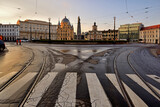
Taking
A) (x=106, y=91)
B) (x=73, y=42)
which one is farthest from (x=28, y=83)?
(x=73, y=42)

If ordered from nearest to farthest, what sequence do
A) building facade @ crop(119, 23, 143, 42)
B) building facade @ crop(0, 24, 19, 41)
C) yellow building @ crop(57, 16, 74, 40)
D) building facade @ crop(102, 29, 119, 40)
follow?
building facade @ crop(119, 23, 143, 42) → yellow building @ crop(57, 16, 74, 40) → building facade @ crop(0, 24, 19, 41) → building facade @ crop(102, 29, 119, 40)

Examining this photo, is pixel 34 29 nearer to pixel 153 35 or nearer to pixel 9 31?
pixel 9 31

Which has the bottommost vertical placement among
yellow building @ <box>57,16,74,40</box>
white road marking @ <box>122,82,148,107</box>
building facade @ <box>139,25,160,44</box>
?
white road marking @ <box>122,82,148,107</box>

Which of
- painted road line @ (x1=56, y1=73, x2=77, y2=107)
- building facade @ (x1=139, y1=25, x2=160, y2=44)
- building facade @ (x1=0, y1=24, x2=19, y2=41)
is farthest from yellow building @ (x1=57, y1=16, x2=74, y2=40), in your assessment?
painted road line @ (x1=56, y1=73, x2=77, y2=107)

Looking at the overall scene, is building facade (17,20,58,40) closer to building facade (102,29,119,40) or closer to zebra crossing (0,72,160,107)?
building facade (102,29,119,40)

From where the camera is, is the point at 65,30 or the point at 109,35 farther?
the point at 109,35

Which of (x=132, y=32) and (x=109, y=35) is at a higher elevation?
(x=132, y=32)

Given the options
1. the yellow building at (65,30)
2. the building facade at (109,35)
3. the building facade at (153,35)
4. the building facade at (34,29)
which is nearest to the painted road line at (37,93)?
the building facade at (153,35)

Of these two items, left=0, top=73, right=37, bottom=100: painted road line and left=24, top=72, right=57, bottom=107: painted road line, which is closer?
left=24, top=72, right=57, bottom=107: painted road line

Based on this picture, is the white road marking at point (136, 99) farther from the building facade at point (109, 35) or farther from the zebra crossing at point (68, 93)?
the building facade at point (109, 35)

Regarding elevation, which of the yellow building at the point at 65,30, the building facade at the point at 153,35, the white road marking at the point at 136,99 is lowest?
the white road marking at the point at 136,99

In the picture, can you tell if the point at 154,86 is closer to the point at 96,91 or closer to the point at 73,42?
the point at 96,91

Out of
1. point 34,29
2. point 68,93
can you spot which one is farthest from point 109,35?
point 68,93

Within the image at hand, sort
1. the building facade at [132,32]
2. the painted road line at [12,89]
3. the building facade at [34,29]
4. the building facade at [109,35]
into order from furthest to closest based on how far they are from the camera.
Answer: the building facade at [34,29]
the building facade at [109,35]
the building facade at [132,32]
the painted road line at [12,89]
